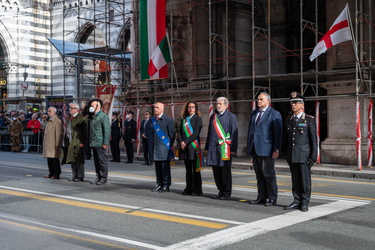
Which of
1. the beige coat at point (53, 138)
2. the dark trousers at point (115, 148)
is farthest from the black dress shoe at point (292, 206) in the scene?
the dark trousers at point (115, 148)

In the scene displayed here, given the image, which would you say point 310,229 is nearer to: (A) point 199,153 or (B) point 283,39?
(A) point 199,153

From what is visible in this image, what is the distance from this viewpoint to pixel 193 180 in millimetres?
10680

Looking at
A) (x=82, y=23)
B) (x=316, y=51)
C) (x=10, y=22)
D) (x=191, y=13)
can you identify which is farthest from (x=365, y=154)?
(x=10, y=22)

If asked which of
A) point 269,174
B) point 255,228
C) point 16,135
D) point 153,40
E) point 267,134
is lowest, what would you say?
point 255,228

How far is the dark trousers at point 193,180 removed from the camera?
10.7 m

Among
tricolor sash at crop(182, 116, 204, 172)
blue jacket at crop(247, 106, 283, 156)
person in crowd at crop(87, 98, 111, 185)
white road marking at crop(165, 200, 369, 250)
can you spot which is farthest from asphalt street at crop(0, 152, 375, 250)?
blue jacket at crop(247, 106, 283, 156)

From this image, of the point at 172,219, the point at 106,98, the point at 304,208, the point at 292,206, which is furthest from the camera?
the point at 106,98

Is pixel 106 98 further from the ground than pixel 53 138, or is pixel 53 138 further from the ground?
pixel 106 98

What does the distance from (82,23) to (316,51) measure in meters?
25.3

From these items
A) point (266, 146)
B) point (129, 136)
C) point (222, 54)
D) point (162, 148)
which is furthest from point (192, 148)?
point (222, 54)

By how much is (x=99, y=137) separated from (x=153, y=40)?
34.4ft

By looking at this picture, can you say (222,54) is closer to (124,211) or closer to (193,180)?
(193,180)

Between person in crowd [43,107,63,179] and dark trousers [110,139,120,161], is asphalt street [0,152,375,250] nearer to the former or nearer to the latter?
person in crowd [43,107,63,179]

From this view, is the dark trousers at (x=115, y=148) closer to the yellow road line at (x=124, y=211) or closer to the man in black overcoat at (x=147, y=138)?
the man in black overcoat at (x=147, y=138)
